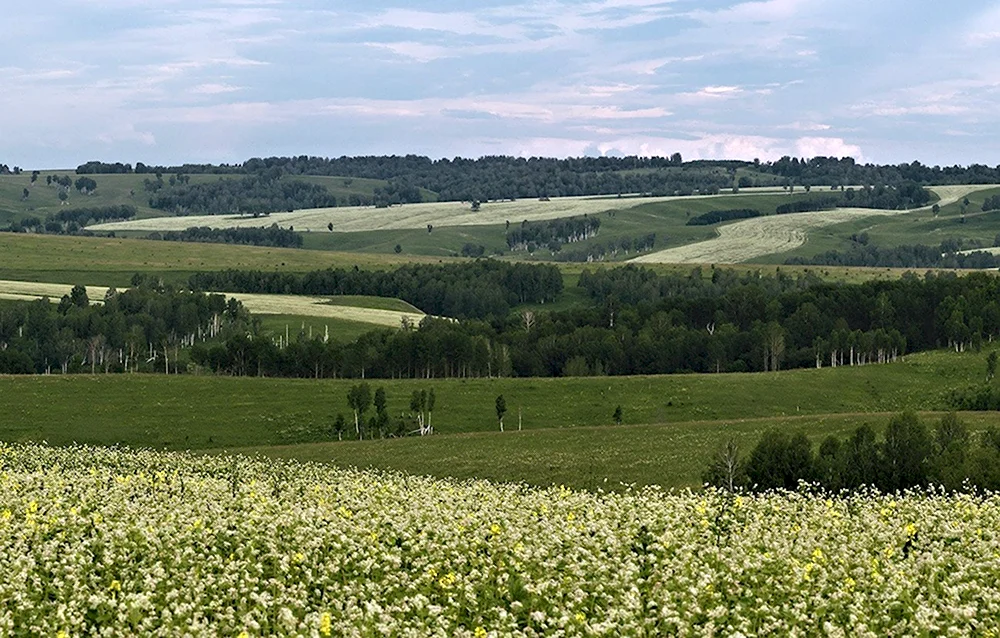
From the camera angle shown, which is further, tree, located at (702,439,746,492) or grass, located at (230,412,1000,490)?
grass, located at (230,412,1000,490)

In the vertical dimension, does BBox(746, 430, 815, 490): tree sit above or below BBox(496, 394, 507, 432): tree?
above

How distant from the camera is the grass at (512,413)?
304 feet

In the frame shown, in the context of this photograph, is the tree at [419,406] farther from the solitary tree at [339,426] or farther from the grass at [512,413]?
the solitary tree at [339,426]

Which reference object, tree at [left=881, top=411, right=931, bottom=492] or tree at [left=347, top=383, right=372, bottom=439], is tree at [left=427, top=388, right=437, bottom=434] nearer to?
tree at [left=347, top=383, right=372, bottom=439]

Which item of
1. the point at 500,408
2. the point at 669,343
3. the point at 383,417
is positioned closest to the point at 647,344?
the point at 669,343

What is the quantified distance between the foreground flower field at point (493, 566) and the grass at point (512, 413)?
48205 mm

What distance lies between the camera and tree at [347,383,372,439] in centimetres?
12381

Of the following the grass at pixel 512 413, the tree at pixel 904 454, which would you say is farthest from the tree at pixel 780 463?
the grass at pixel 512 413

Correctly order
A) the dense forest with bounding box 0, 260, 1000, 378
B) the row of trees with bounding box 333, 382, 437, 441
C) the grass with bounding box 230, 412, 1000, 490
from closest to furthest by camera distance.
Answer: the grass with bounding box 230, 412, 1000, 490
the row of trees with bounding box 333, 382, 437, 441
the dense forest with bounding box 0, 260, 1000, 378

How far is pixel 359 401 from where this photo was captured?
124 metres

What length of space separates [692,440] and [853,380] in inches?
2149

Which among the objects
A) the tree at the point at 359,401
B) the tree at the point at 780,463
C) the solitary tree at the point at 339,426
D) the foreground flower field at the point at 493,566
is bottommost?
the solitary tree at the point at 339,426

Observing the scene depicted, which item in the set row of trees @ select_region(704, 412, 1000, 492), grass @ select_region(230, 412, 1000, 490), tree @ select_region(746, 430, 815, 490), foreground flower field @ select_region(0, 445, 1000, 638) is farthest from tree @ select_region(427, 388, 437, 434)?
foreground flower field @ select_region(0, 445, 1000, 638)

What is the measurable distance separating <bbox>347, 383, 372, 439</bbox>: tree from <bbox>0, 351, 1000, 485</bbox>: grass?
2.31m
